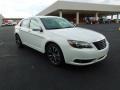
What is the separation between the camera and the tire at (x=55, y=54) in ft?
13.6

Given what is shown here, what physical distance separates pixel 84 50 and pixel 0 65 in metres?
2.92

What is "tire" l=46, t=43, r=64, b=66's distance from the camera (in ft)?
13.6

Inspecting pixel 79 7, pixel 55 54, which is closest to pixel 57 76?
pixel 55 54

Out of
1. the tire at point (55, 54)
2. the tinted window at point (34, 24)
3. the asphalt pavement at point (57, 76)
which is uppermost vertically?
the tinted window at point (34, 24)

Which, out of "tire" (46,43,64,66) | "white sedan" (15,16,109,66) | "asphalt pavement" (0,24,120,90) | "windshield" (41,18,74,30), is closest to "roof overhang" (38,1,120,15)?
"windshield" (41,18,74,30)

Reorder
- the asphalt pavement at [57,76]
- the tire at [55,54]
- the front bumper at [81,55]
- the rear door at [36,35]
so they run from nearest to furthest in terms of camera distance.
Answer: the asphalt pavement at [57,76] → the front bumper at [81,55] → the tire at [55,54] → the rear door at [36,35]

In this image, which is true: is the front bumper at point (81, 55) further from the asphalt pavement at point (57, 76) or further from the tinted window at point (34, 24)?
the tinted window at point (34, 24)

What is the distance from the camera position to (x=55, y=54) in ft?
14.5

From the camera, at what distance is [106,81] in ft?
11.5

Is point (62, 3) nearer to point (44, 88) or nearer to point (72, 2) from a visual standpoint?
point (72, 2)

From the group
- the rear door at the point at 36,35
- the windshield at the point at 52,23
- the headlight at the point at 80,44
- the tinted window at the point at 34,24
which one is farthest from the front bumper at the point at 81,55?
the tinted window at the point at 34,24

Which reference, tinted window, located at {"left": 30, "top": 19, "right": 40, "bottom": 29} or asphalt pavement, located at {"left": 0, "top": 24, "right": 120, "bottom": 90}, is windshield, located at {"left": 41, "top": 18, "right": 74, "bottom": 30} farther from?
asphalt pavement, located at {"left": 0, "top": 24, "right": 120, "bottom": 90}

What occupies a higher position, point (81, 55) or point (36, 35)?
point (36, 35)

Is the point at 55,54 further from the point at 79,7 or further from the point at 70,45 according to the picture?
the point at 79,7
